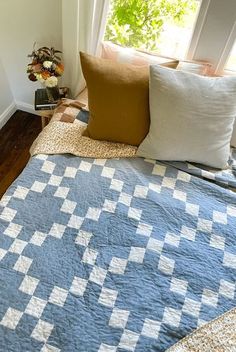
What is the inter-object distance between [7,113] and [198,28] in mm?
1519

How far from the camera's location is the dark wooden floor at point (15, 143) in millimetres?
1797

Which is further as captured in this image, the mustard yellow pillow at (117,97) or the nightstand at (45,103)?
the nightstand at (45,103)

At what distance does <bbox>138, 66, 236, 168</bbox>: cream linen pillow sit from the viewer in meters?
1.15

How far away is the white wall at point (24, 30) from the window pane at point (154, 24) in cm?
34

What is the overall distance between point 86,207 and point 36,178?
0.89 ft

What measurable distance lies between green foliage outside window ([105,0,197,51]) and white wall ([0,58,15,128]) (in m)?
0.88

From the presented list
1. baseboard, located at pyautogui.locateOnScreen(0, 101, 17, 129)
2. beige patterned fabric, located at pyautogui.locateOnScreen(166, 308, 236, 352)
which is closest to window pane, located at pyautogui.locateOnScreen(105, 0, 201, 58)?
baseboard, located at pyautogui.locateOnScreen(0, 101, 17, 129)

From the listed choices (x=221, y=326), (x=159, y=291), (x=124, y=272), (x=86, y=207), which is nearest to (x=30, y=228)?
(x=86, y=207)

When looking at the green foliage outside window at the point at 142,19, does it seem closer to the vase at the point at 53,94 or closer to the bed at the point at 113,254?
the vase at the point at 53,94

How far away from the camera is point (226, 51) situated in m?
1.40

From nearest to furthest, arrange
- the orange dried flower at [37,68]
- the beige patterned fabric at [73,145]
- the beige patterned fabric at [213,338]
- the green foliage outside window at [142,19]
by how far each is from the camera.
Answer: the beige patterned fabric at [213,338]
the beige patterned fabric at [73,145]
the green foliage outside window at [142,19]
the orange dried flower at [37,68]

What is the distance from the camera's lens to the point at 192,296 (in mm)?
916

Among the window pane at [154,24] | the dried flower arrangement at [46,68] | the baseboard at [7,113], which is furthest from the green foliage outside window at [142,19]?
the baseboard at [7,113]

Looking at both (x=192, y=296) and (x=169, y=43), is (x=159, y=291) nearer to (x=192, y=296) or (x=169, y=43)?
(x=192, y=296)
